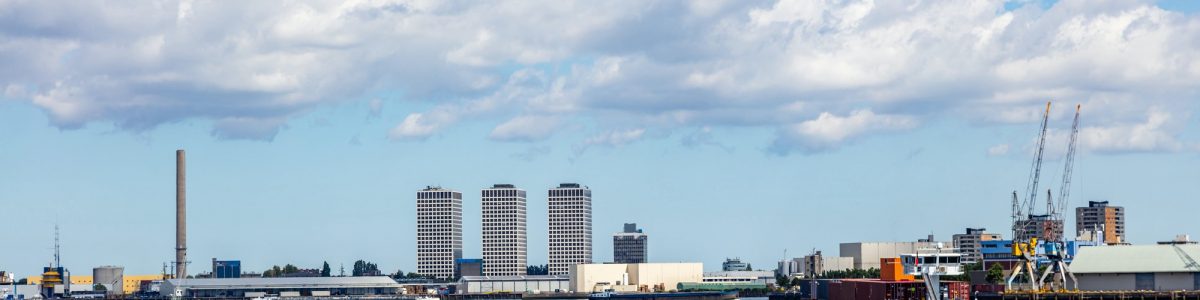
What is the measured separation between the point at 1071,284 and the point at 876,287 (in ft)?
82.6

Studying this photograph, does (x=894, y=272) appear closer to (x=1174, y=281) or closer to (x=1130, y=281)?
(x=1130, y=281)

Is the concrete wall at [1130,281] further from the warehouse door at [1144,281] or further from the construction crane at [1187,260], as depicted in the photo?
the construction crane at [1187,260]

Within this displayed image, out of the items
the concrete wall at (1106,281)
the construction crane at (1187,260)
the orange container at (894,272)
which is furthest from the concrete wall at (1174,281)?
the orange container at (894,272)

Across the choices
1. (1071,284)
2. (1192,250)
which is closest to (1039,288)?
(1071,284)

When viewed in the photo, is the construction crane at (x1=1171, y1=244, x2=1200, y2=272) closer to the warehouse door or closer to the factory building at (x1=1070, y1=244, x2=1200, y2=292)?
the factory building at (x1=1070, y1=244, x2=1200, y2=292)

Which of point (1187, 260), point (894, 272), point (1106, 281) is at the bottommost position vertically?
Answer: point (1106, 281)

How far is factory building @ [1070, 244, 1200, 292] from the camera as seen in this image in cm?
14312

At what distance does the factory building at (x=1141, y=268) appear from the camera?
470 ft

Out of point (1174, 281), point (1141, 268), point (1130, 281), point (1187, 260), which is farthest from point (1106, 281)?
point (1187, 260)

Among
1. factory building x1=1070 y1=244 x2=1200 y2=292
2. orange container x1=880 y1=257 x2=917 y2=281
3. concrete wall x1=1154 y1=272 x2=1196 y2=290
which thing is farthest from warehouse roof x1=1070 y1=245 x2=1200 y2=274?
orange container x1=880 y1=257 x2=917 y2=281

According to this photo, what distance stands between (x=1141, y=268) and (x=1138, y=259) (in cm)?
214

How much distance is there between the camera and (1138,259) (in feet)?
486

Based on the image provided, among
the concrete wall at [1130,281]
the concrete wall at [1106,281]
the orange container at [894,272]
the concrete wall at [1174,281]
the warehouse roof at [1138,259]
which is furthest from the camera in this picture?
the concrete wall at [1106,281]

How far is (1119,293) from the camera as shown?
139000 millimetres
